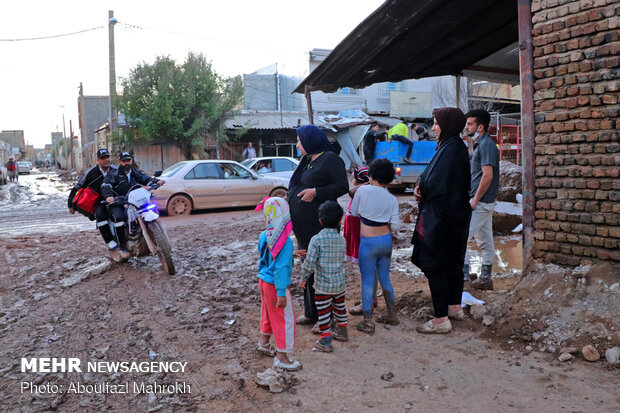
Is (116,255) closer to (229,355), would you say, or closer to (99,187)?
(99,187)

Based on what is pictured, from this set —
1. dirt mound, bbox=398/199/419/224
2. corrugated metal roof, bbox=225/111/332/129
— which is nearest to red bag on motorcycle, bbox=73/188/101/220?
dirt mound, bbox=398/199/419/224

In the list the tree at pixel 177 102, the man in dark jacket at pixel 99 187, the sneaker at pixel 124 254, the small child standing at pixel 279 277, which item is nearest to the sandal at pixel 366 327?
the small child standing at pixel 279 277

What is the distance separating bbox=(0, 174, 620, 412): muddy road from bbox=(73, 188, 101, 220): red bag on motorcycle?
2.95 ft

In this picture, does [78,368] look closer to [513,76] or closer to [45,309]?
[45,309]

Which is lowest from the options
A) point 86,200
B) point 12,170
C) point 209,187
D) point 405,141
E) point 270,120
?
point 86,200

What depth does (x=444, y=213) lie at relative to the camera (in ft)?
13.0

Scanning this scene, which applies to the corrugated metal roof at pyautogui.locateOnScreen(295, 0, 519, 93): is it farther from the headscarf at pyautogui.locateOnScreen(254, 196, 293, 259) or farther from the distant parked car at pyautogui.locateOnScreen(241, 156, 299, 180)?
the distant parked car at pyautogui.locateOnScreen(241, 156, 299, 180)

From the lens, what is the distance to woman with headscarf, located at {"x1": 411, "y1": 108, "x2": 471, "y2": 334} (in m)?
3.97

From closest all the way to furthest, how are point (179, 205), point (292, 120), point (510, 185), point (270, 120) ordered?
1. point (510, 185)
2. point (179, 205)
3. point (270, 120)
4. point (292, 120)

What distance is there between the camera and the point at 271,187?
43.8 feet

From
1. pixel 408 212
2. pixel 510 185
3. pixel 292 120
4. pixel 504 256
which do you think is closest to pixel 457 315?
pixel 504 256

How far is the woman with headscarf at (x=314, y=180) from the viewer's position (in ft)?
13.2

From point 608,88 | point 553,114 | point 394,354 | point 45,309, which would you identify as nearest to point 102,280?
point 45,309

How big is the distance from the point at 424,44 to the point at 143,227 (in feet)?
14.7
